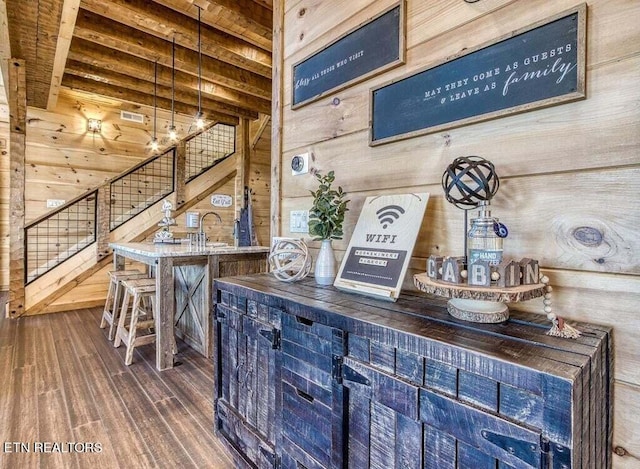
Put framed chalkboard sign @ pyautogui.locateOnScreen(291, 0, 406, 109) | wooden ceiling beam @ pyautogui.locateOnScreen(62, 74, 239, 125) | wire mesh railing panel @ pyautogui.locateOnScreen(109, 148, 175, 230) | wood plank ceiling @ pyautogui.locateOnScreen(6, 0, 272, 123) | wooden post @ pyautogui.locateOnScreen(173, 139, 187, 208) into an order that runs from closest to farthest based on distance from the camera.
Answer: framed chalkboard sign @ pyautogui.locateOnScreen(291, 0, 406, 109) < wood plank ceiling @ pyautogui.locateOnScreen(6, 0, 272, 123) < wooden ceiling beam @ pyautogui.locateOnScreen(62, 74, 239, 125) < wooden post @ pyautogui.locateOnScreen(173, 139, 187, 208) < wire mesh railing panel @ pyautogui.locateOnScreen(109, 148, 175, 230)

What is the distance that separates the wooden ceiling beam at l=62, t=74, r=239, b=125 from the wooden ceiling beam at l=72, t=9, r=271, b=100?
47.6 inches

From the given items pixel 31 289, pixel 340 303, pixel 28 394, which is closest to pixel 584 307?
pixel 340 303

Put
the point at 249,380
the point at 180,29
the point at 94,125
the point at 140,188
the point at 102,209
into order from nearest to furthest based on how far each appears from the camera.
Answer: the point at 249,380, the point at 180,29, the point at 102,209, the point at 94,125, the point at 140,188

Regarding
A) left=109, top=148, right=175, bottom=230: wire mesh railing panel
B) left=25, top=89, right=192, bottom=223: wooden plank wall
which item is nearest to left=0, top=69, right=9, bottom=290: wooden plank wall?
left=25, top=89, right=192, bottom=223: wooden plank wall

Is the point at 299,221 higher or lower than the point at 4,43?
lower

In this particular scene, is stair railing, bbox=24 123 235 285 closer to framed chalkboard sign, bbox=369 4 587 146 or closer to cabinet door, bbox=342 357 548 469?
framed chalkboard sign, bbox=369 4 587 146

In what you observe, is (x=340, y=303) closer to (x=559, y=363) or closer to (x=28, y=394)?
(x=559, y=363)

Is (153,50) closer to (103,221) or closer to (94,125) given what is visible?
(103,221)

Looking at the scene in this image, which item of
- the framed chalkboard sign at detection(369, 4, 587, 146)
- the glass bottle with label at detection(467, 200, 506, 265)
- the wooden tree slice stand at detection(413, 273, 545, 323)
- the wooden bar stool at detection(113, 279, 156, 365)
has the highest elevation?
the framed chalkboard sign at detection(369, 4, 587, 146)

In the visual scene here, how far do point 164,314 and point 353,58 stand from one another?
2304mm

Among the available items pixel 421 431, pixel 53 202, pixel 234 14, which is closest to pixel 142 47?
pixel 234 14

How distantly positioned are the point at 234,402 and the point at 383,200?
110 cm

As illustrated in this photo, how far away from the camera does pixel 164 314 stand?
2.71m

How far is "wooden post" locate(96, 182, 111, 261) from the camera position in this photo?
458 centimetres
